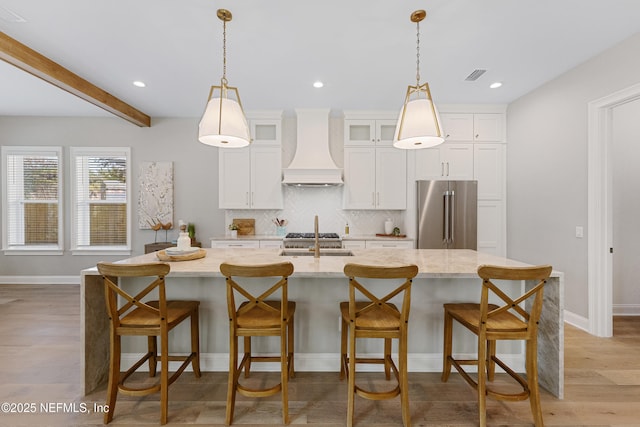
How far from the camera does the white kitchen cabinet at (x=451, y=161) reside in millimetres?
4363

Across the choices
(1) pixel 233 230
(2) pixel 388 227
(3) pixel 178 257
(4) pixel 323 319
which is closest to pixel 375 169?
(2) pixel 388 227

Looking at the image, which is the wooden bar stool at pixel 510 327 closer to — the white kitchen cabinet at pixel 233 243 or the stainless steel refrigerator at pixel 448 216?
the stainless steel refrigerator at pixel 448 216

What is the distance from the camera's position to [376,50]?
284cm

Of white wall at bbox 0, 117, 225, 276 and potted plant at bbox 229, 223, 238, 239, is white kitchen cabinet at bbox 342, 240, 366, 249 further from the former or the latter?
white wall at bbox 0, 117, 225, 276

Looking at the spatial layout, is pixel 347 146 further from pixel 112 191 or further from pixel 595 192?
pixel 112 191

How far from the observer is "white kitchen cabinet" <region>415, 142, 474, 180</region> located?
4363 millimetres

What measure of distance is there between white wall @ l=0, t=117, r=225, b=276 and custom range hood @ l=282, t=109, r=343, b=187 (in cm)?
154

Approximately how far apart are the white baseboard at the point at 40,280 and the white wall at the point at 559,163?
282 inches

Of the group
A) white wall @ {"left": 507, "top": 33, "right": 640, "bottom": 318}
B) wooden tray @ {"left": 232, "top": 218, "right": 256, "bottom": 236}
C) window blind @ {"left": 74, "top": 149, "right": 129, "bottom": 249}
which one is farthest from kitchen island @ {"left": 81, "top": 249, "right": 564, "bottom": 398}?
window blind @ {"left": 74, "top": 149, "right": 129, "bottom": 249}

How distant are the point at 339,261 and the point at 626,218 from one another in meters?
3.96

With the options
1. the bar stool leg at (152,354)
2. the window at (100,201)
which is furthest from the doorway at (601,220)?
the window at (100,201)

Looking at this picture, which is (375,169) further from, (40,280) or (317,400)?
(40,280)

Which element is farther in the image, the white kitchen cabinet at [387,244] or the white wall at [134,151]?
the white wall at [134,151]

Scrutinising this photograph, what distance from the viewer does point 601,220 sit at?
9.76ft
